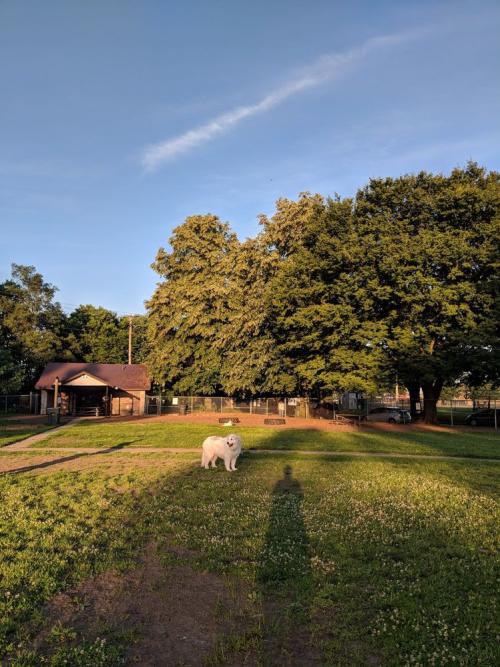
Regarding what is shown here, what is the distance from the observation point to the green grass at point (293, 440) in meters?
21.2

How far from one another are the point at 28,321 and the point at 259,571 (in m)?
54.7

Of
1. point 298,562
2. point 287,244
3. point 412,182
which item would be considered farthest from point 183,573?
point 287,244

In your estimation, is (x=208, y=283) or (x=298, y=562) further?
(x=208, y=283)

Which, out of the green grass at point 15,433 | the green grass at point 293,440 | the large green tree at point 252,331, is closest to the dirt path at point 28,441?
the green grass at point 15,433

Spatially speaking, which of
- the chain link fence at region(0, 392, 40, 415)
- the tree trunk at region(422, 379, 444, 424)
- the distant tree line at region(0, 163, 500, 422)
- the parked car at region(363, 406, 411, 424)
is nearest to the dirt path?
the distant tree line at region(0, 163, 500, 422)

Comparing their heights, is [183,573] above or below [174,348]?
below

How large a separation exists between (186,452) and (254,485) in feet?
25.7

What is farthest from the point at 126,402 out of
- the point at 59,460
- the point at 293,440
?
the point at 59,460

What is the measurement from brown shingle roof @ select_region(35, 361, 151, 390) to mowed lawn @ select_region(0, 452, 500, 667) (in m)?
37.1

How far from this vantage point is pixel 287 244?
1783 inches

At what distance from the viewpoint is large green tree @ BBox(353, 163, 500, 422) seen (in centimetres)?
3228

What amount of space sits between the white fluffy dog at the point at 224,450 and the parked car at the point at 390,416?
3001cm

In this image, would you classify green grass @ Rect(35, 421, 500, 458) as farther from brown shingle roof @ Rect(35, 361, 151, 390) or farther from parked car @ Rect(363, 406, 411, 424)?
brown shingle roof @ Rect(35, 361, 151, 390)

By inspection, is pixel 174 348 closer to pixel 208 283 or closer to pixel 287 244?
pixel 208 283
